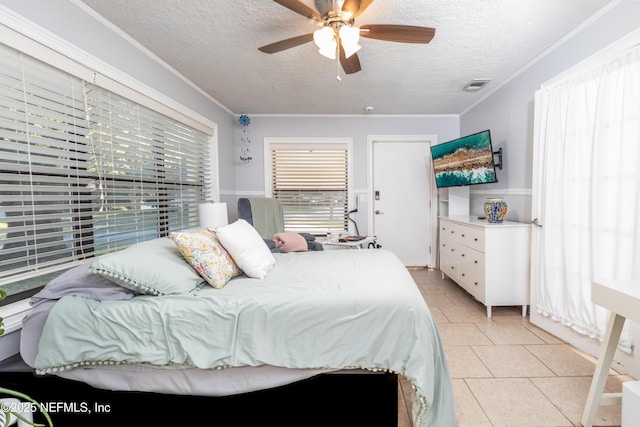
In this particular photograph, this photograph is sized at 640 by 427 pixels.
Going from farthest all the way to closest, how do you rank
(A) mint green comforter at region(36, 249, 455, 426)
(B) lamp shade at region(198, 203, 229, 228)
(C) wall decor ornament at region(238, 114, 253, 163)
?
(C) wall decor ornament at region(238, 114, 253, 163), (B) lamp shade at region(198, 203, 229, 228), (A) mint green comforter at region(36, 249, 455, 426)

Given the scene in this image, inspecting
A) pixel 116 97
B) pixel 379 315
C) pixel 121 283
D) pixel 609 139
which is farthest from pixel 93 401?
pixel 609 139

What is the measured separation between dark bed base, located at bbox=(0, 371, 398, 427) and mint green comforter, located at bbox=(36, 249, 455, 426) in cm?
10

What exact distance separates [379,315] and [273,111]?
336 centimetres

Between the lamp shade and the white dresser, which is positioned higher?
the lamp shade

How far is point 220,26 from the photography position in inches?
76.4

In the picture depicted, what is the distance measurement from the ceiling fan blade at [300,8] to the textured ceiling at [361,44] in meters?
0.19

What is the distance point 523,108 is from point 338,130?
86.8 inches

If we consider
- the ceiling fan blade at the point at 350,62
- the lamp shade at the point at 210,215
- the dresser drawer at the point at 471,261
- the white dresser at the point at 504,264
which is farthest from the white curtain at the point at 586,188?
the lamp shade at the point at 210,215

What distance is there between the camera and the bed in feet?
3.95

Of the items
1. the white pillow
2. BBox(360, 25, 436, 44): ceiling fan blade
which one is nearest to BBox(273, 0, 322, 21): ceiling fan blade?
BBox(360, 25, 436, 44): ceiling fan blade

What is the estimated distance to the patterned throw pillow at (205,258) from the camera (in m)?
1.50

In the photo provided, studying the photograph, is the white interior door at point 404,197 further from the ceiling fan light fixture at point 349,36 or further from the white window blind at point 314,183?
the ceiling fan light fixture at point 349,36

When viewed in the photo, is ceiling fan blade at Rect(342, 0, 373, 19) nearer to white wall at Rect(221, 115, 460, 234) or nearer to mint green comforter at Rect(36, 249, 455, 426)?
mint green comforter at Rect(36, 249, 455, 426)

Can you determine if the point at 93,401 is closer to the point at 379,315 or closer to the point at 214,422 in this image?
the point at 214,422
